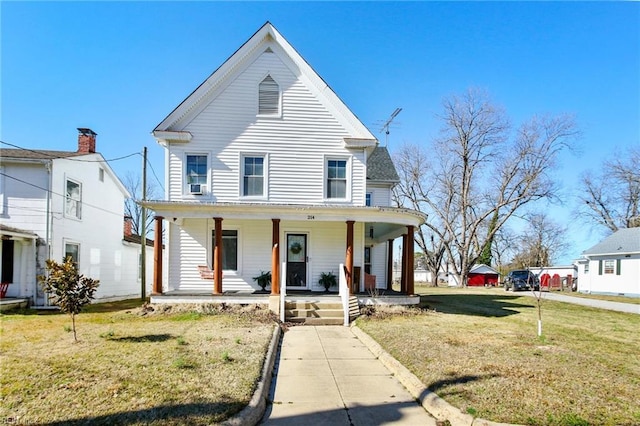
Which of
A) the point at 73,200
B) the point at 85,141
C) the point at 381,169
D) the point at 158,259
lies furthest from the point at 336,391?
the point at 85,141

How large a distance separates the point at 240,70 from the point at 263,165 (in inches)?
137

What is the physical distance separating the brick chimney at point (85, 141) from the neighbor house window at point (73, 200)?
2.22 m

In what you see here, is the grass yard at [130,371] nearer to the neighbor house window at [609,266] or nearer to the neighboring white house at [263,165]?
the neighboring white house at [263,165]

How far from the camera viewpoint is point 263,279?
13.6 m

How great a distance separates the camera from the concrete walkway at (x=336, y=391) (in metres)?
4.71

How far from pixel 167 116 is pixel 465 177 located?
29.9 metres

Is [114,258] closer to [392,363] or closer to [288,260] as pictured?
[288,260]

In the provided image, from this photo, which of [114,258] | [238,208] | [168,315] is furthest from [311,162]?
[114,258]

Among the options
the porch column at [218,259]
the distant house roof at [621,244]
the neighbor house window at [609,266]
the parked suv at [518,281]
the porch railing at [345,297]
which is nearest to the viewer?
the porch railing at [345,297]

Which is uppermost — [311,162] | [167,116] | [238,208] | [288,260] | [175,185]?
[167,116]

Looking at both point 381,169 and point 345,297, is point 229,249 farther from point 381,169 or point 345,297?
point 381,169

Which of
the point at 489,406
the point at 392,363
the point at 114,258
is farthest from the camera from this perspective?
the point at 114,258

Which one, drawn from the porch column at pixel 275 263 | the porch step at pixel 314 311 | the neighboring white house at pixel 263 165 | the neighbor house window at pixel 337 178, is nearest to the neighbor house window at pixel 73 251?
the neighboring white house at pixel 263 165

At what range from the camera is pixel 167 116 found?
13570 millimetres
